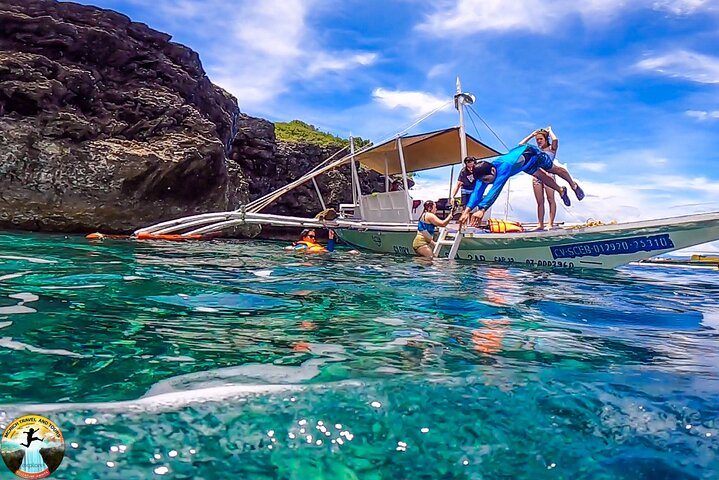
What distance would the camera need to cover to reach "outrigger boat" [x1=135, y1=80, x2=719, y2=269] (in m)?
7.96

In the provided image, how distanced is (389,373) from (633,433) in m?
0.97

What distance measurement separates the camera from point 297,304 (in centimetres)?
429

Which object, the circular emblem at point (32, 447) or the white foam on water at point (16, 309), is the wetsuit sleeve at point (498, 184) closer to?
the white foam on water at point (16, 309)

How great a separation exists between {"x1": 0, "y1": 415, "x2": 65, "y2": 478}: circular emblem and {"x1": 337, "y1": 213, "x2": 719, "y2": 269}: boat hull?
8.48 metres

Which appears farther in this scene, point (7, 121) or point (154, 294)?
point (7, 121)

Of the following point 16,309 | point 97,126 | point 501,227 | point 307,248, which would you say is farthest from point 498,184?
point 97,126

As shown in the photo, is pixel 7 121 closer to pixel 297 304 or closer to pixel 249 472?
pixel 297 304

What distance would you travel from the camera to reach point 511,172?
9.13 m

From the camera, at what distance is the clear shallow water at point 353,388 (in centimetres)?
159

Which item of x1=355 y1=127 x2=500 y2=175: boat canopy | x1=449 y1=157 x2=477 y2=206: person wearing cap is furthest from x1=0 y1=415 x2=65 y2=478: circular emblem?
x1=355 y1=127 x2=500 y2=175: boat canopy

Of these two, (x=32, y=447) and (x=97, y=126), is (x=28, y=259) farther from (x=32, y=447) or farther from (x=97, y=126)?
(x=97, y=126)

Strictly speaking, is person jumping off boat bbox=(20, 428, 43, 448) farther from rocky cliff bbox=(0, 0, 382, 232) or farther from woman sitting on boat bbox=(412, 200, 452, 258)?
rocky cliff bbox=(0, 0, 382, 232)


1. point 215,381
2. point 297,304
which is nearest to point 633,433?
point 215,381

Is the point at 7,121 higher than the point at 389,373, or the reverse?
the point at 7,121
